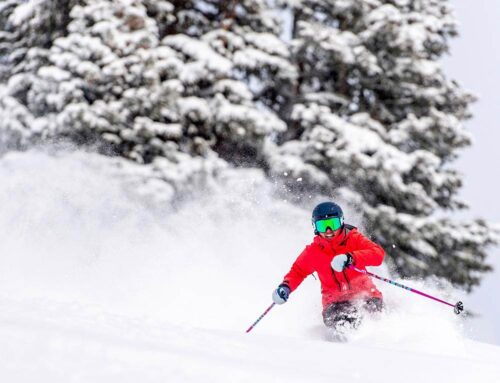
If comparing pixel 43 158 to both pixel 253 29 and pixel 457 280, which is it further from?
pixel 457 280

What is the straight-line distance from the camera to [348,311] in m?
6.08

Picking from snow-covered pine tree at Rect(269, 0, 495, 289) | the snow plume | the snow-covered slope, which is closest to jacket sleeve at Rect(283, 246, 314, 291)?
the snow-covered slope

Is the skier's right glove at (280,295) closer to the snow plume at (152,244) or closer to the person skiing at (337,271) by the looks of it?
the person skiing at (337,271)

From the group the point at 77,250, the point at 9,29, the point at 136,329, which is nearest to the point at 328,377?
the point at 136,329

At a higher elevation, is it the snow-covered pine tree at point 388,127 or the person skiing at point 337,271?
the person skiing at point 337,271

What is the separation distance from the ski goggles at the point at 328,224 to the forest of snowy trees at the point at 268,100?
6426 millimetres

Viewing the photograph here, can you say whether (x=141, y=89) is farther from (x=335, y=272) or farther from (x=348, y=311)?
(x=348, y=311)

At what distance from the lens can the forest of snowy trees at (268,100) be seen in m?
12.5

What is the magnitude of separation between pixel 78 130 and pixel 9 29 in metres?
4.11

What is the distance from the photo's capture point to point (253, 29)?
14500mm

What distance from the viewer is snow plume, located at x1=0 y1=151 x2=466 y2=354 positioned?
8.23m

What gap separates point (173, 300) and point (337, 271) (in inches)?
122

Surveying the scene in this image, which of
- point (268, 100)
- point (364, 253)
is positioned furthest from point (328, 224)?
point (268, 100)

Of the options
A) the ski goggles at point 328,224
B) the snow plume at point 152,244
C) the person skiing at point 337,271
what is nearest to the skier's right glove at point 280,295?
the person skiing at point 337,271
